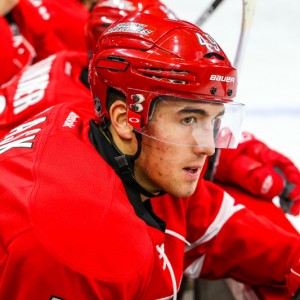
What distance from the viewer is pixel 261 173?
4.89 feet

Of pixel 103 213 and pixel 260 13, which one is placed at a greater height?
pixel 103 213

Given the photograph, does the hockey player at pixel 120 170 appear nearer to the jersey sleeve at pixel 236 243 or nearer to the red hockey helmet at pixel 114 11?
the jersey sleeve at pixel 236 243

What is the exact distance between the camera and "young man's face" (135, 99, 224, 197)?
933 mm

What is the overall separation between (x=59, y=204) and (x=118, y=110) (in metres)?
0.24

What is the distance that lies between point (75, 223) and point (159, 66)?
0.99ft

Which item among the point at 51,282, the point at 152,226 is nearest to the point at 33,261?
the point at 51,282

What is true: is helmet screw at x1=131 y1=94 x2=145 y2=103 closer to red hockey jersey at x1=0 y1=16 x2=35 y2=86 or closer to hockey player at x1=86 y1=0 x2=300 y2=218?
hockey player at x1=86 y1=0 x2=300 y2=218

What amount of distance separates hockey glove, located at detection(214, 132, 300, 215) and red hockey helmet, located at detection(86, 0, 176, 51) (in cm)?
45

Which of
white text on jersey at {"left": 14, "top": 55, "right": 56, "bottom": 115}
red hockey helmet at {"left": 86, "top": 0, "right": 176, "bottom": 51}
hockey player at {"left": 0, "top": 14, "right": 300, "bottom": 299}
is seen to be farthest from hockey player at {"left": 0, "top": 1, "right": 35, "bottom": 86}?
hockey player at {"left": 0, "top": 14, "right": 300, "bottom": 299}

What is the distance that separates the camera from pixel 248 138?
162 cm

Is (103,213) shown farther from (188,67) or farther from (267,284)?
(267,284)

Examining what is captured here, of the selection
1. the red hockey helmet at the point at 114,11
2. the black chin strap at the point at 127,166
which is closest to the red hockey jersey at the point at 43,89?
the red hockey helmet at the point at 114,11

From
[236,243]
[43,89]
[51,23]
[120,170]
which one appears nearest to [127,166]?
[120,170]

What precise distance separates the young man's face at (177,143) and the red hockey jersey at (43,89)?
0.35 m
